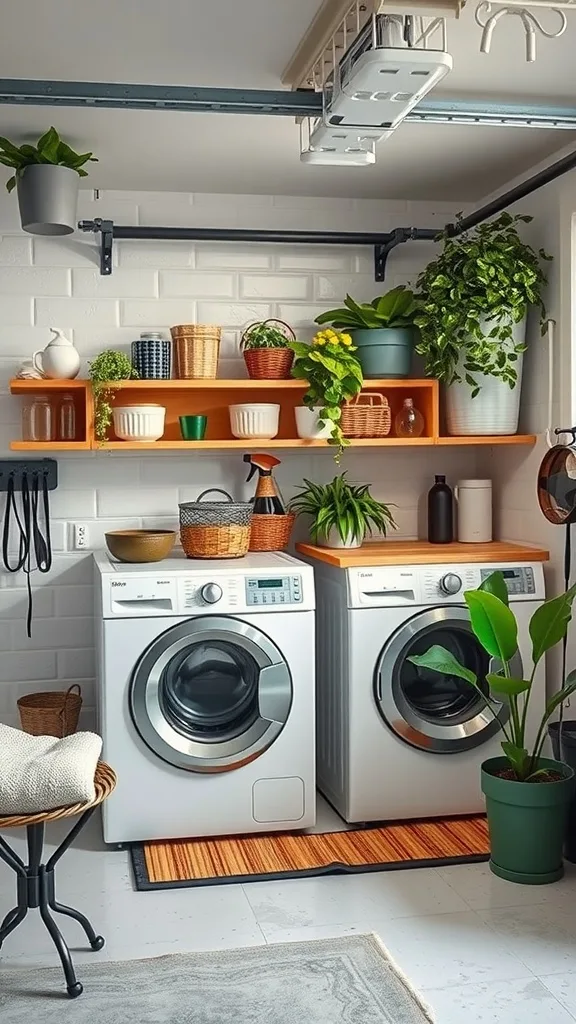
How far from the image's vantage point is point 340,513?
3.81 m

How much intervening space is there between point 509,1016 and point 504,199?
262 centimetres

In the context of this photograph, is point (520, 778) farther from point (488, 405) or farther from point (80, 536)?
point (80, 536)

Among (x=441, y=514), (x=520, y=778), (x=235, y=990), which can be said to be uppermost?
(x=441, y=514)

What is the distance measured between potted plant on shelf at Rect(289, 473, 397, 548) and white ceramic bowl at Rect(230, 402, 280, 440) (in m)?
0.25

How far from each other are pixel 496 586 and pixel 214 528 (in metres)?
0.98

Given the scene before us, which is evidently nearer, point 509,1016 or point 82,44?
point 509,1016

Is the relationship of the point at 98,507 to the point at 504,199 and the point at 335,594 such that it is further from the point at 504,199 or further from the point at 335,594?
the point at 504,199

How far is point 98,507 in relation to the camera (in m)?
4.04

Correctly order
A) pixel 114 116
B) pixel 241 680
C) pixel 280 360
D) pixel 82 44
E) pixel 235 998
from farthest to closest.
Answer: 1. pixel 280 360
2. pixel 241 680
3. pixel 114 116
4. pixel 82 44
5. pixel 235 998

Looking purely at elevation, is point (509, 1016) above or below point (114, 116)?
below

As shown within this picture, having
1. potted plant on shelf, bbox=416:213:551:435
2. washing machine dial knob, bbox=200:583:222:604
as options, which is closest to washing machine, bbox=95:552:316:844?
washing machine dial knob, bbox=200:583:222:604

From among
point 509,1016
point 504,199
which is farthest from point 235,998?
point 504,199

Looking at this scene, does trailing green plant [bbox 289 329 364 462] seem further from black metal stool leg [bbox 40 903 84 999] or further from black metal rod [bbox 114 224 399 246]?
black metal stool leg [bbox 40 903 84 999]

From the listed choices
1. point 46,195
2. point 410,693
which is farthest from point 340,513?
point 46,195
